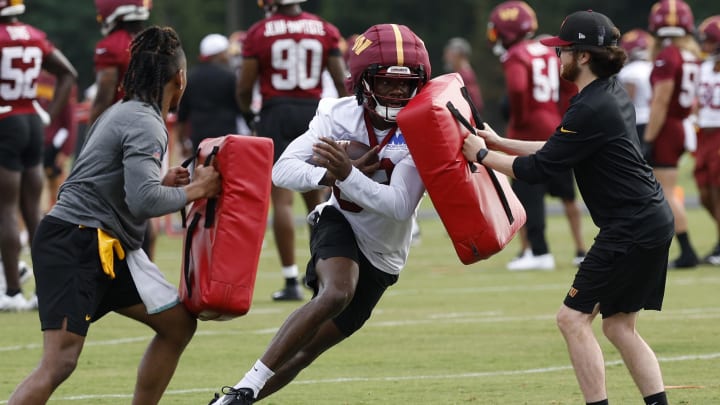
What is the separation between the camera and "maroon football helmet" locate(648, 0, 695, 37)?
14.7 metres

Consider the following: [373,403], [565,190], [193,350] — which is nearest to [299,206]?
[565,190]

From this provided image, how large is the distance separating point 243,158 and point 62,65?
599 centimetres

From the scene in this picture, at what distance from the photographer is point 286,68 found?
12.6 meters

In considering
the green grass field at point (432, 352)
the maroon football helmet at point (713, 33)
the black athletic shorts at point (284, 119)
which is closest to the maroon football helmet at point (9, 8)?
the black athletic shorts at point (284, 119)

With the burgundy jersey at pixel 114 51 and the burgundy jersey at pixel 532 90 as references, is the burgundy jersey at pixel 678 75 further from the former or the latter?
the burgundy jersey at pixel 114 51

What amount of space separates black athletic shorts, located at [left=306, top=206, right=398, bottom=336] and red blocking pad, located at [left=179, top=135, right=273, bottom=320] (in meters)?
0.70

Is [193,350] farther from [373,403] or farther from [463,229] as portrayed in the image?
[463,229]

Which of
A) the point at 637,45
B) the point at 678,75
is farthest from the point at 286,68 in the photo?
the point at 637,45

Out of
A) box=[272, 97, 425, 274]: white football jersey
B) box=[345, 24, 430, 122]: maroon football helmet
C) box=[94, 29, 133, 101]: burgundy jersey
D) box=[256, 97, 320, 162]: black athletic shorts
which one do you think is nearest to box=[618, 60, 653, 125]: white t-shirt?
box=[256, 97, 320, 162]: black athletic shorts

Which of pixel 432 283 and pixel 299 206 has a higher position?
pixel 432 283

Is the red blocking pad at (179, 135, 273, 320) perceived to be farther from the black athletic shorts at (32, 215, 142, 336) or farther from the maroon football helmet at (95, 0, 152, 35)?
the maroon football helmet at (95, 0, 152, 35)

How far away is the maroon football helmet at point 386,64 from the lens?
23.0 feet

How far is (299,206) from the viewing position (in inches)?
1102

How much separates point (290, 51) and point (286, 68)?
0.15 m
